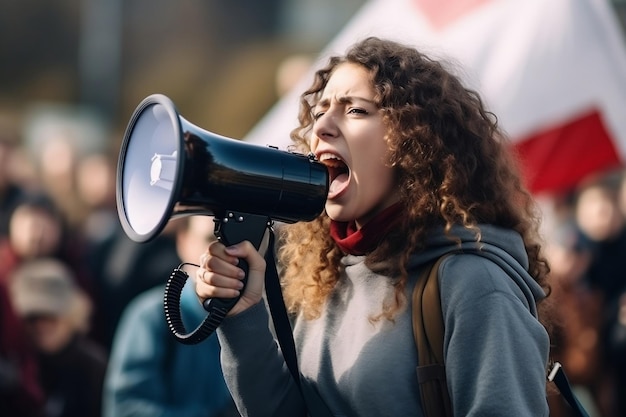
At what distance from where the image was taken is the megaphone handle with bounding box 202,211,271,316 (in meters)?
2.38

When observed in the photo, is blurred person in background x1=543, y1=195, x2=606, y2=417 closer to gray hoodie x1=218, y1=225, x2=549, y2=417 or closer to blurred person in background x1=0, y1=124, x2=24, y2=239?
gray hoodie x1=218, y1=225, x2=549, y2=417

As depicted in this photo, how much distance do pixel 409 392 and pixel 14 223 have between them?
158 inches

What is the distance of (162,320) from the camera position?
4109mm

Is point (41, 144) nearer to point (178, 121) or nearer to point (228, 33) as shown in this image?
point (228, 33)

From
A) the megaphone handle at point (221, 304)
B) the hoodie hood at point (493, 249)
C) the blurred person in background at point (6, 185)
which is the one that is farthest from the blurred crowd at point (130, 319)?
the megaphone handle at point (221, 304)

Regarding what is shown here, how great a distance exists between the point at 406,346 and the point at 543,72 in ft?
9.98

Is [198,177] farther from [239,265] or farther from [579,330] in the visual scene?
[579,330]

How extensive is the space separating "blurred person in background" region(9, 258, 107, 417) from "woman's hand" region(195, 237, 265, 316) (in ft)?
8.67

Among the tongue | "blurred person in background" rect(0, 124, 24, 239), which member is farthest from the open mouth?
"blurred person in background" rect(0, 124, 24, 239)

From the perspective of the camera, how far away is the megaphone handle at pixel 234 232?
238cm

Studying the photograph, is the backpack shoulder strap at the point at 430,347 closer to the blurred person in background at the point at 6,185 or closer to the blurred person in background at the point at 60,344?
the blurred person in background at the point at 60,344

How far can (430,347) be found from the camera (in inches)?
90.7

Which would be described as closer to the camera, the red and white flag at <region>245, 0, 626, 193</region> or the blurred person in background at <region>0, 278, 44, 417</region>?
the blurred person in background at <region>0, 278, 44, 417</region>

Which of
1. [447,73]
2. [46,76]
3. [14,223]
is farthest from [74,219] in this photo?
[46,76]
